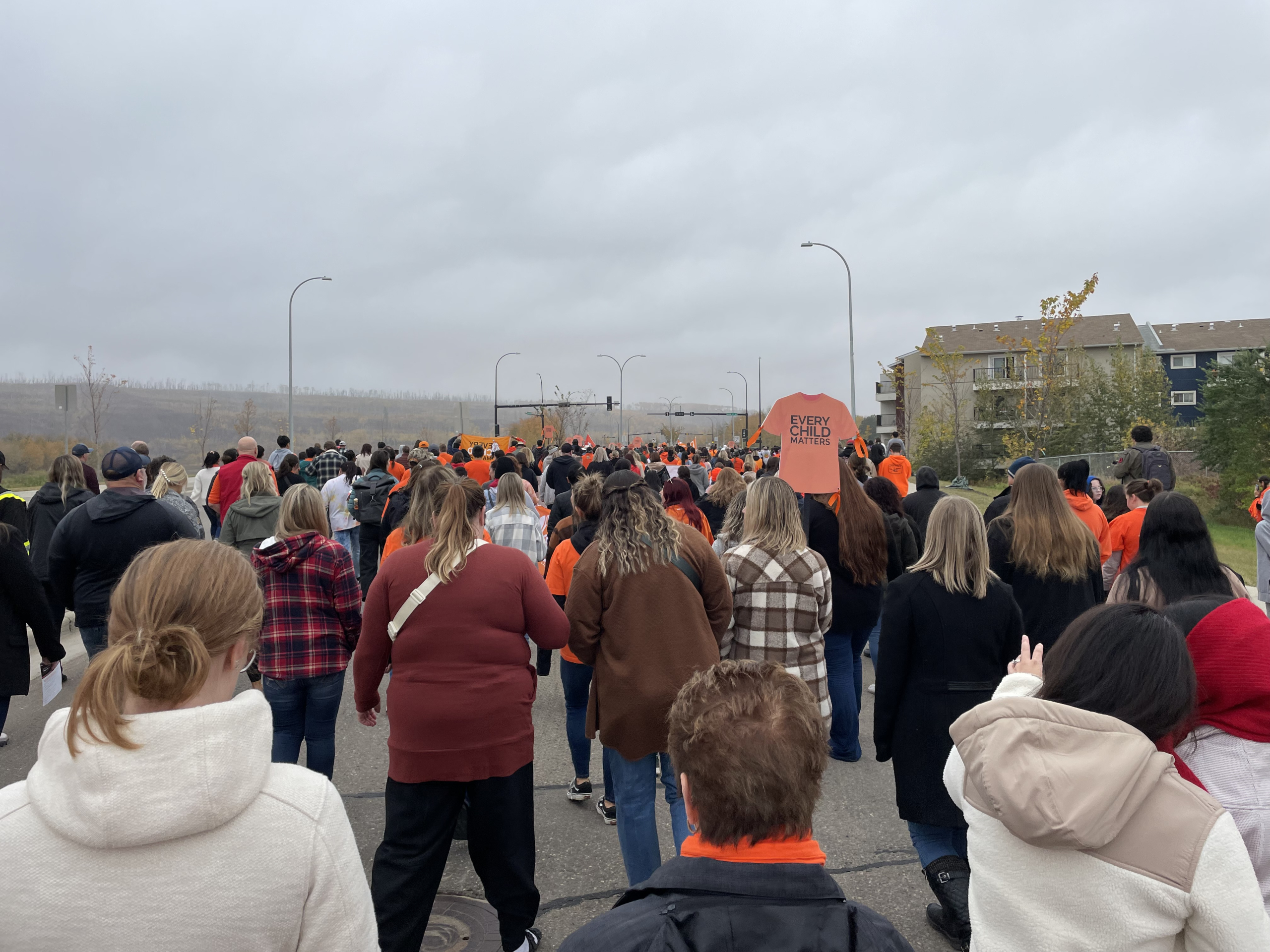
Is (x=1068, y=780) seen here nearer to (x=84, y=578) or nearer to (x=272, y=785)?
(x=272, y=785)

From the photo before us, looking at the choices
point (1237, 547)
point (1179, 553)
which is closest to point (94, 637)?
→ point (1179, 553)

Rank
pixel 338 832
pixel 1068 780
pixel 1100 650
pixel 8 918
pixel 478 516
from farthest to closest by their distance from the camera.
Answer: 1. pixel 478 516
2. pixel 1100 650
3. pixel 1068 780
4. pixel 338 832
5. pixel 8 918

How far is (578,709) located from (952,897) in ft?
8.08

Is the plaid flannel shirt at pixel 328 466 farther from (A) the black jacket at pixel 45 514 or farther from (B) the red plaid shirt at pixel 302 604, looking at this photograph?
(B) the red plaid shirt at pixel 302 604

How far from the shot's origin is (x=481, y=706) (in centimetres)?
332

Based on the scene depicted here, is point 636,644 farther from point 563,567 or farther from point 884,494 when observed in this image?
point 884,494

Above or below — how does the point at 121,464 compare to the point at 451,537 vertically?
above

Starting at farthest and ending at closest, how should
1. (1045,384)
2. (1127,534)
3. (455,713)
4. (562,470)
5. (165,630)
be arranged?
(1045,384)
(562,470)
(1127,534)
(455,713)
(165,630)

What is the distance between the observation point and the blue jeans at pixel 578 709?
Result: 5.20m

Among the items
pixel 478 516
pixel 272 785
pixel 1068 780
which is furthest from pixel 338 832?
pixel 478 516

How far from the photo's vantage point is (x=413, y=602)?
334cm

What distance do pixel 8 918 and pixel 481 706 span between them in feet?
6.11

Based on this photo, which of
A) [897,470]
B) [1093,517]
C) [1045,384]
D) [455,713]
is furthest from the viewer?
[1045,384]

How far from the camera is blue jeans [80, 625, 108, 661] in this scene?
5.33 metres
